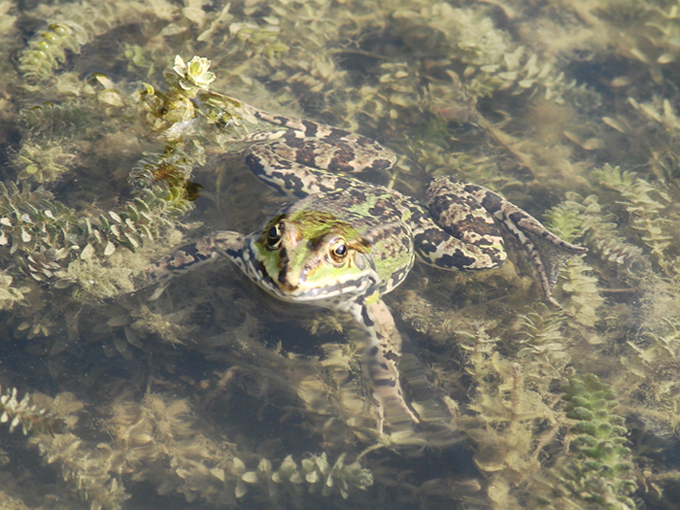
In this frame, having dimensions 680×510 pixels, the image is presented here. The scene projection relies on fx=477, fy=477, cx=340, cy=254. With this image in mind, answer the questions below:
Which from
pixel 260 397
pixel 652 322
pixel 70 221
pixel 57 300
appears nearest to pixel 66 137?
pixel 70 221

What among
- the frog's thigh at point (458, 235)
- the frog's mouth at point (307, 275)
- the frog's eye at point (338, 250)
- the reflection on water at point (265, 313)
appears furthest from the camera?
the frog's thigh at point (458, 235)

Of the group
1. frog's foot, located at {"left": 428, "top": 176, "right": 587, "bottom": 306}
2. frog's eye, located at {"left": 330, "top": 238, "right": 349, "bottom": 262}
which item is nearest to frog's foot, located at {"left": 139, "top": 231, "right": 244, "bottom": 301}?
frog's eye, located at {"left": 330, "top": 238, "right": 349, "bottom": 262}

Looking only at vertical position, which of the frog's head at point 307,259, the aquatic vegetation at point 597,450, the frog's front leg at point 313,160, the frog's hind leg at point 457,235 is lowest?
the aquatic vegetation at point 597,450

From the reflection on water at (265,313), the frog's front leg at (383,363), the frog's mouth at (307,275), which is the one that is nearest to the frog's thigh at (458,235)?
the reflection on water at (265,313)

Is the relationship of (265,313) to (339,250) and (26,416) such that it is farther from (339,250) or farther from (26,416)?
(26,416)

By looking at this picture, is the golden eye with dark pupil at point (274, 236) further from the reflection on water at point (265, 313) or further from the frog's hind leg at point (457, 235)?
the frog's hind leg at point (457, 235)

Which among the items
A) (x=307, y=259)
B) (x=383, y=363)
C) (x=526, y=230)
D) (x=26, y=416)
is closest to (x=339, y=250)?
(x=307, y=259)
